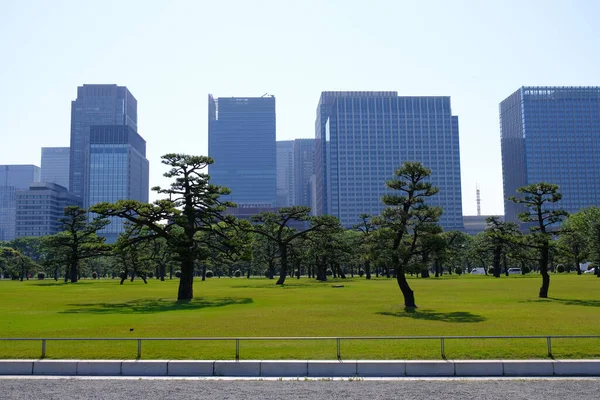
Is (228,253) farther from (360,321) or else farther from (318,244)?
(318,244)

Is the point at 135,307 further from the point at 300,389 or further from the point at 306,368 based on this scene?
the point at 300,389

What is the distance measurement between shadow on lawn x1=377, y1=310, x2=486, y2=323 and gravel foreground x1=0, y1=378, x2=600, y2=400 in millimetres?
12193

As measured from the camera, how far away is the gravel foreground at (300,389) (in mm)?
13367

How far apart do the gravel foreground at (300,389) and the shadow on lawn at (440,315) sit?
12.2m

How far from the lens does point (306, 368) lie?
15.8 m

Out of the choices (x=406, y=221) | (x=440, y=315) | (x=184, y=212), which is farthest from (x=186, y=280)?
(x=440, y=315)

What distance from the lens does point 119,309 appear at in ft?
114

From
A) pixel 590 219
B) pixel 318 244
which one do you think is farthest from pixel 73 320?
pixel 590 219

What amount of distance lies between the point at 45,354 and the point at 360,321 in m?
15.3

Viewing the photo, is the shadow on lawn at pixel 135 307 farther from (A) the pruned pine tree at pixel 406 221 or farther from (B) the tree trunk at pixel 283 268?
(B) the tree trunk at pixel 283 268

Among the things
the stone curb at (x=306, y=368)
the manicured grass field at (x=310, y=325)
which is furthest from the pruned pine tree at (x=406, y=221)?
the stone curb at (x=306, y=368)

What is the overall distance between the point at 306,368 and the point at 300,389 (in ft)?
5.57

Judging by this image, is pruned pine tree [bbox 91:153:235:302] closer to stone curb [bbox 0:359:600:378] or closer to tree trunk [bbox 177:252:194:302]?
tree trunk [bbox 177:252:194:302]

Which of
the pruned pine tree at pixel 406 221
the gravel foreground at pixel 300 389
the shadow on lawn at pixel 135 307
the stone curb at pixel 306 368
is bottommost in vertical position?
the shadow on lawn at pixel 135 307
